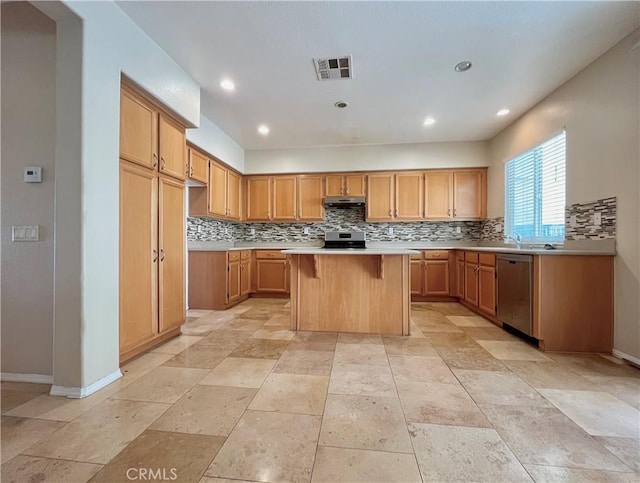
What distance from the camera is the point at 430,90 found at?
3125 mm

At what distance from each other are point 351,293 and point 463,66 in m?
2.54

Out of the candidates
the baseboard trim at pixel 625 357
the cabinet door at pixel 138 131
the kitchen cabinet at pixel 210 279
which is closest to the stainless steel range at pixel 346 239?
the kitchen cabinet at pixel 210 279

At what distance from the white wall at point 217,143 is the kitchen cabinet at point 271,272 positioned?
5.45ft

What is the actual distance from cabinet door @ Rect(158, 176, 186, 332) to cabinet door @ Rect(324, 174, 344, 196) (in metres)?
2.77

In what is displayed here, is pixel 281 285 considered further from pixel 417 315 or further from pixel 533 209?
pixel 533 209

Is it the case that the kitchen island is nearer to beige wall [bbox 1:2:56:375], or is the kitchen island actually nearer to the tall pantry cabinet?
the tall pantry cabinet

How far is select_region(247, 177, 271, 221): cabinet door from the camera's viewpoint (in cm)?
530

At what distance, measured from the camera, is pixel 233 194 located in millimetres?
4918

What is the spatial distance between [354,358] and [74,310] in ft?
6.70

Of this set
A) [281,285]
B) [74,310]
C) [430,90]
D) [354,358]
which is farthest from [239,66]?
[281,285]

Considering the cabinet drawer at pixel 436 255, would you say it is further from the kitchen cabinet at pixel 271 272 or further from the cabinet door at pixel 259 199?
the cabinet door at pixel 259 199

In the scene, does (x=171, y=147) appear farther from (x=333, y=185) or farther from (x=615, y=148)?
(x=615, y=148)

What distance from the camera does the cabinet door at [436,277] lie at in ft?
15.5

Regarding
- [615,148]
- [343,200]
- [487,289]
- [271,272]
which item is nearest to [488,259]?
[487,289]
